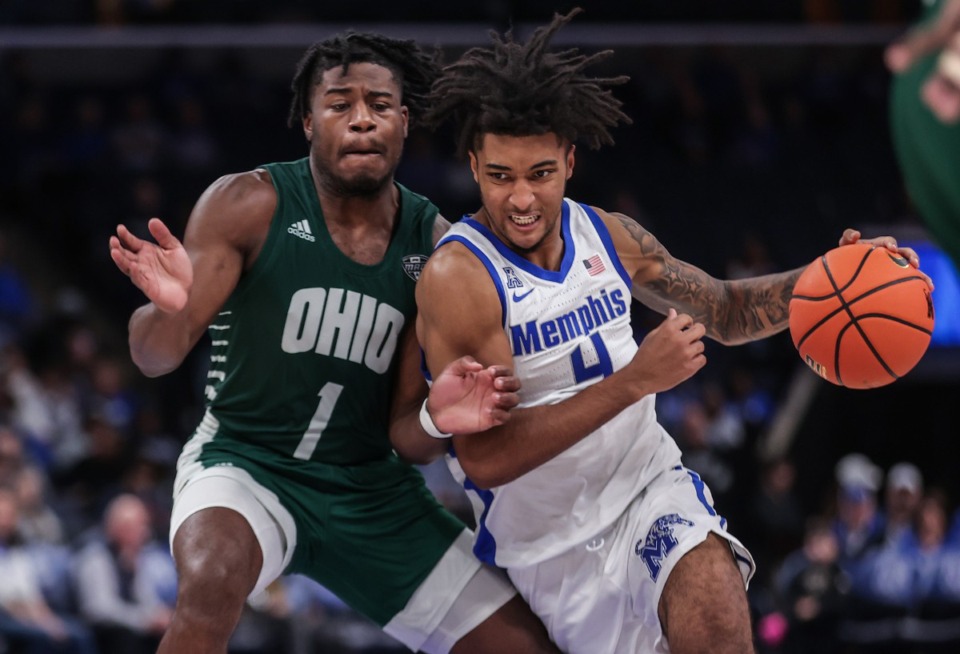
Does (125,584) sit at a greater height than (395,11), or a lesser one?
lesser

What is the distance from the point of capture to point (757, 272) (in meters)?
13.5

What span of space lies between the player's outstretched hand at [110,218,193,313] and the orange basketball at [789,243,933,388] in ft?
6.85

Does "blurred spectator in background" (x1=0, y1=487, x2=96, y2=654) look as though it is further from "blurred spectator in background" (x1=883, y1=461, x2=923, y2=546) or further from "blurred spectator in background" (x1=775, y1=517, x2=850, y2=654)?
"blurred spectator in background" (x1=883, y1=461, x2=923, y2=546)

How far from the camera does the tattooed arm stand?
493 centimetres

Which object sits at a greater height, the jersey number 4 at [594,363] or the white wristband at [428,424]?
the jersey number 4 at [594,363]

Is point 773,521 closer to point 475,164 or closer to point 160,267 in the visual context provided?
point 475,164

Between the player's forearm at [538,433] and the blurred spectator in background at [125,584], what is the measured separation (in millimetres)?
5560

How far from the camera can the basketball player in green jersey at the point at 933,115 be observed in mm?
2395

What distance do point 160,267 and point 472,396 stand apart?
1.15 m

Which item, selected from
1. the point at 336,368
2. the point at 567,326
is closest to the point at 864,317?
the point at 567,326

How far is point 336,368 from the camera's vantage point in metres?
4.92

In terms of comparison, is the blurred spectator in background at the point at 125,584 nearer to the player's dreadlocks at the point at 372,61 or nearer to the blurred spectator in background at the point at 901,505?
the player's dreadlocks at the point at 372,61

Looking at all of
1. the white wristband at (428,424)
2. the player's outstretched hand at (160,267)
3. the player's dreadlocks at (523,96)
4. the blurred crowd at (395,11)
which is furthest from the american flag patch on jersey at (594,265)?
the blurred crowd at (395,11)

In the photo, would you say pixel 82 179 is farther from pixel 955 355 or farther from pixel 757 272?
pixel 955 355
